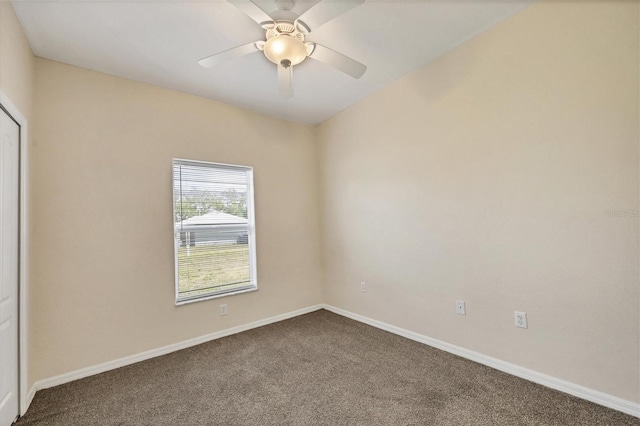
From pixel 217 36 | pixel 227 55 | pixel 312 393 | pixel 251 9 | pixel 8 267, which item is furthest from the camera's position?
pixel 217 36

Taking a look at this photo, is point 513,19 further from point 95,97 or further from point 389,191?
point 95,97

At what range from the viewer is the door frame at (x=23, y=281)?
6.48ft

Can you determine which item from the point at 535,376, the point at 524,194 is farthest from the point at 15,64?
the point at 535,376

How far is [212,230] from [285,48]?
2132 mm

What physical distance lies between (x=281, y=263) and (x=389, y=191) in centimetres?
167

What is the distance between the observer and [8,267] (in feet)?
6.07

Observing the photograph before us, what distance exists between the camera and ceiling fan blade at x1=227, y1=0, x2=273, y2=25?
153 cm

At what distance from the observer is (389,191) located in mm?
3199

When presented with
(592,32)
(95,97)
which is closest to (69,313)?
(95,97)

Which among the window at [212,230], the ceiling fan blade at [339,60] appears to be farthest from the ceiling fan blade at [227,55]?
the window at [212,230]

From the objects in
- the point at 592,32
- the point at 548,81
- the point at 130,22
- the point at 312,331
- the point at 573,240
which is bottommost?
the point at 312,331

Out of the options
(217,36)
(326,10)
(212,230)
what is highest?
(217,36)

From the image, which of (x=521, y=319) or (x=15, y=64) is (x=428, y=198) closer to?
(x=521, y=319)

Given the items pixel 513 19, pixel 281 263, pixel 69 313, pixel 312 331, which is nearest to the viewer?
pixel 513 19
